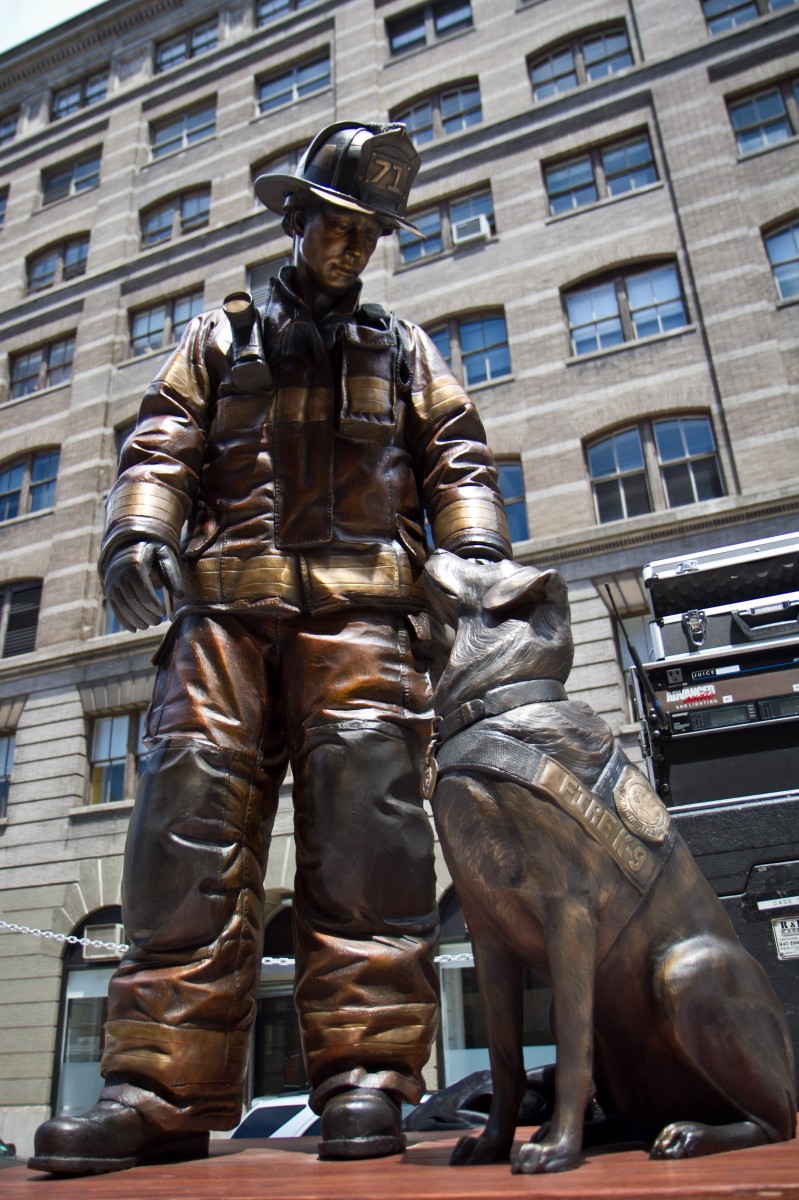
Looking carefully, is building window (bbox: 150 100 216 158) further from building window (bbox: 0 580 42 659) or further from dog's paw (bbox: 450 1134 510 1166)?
dog's paw (bbox: 450 1134 510 1166)

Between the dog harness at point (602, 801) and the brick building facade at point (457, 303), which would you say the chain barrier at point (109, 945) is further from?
the dog harness at point (602, 801)

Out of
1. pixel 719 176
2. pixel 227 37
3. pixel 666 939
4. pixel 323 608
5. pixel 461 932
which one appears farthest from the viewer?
pixel 227 37

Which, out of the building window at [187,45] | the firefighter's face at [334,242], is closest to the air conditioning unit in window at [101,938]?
the firefighter's face at [334,242]

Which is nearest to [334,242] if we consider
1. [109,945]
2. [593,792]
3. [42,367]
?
[593,792]

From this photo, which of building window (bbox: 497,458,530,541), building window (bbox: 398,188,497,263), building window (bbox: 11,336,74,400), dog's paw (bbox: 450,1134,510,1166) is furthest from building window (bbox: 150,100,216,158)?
dog's paw (bbox: 450,1134,510,1166)

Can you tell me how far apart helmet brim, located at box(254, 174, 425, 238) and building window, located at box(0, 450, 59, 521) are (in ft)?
54.9

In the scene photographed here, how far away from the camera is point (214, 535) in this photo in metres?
2.91

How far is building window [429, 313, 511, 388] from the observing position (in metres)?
15.9

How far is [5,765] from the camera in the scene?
16.5 m

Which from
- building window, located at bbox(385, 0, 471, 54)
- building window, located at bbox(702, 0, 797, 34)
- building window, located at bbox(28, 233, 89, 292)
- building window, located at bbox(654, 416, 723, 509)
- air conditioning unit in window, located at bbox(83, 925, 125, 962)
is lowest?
air conditioning unit in window, located at bbox(83, 925, 125, 962)

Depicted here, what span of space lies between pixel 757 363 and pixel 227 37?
51.2 feet

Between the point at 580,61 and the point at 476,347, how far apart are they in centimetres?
611

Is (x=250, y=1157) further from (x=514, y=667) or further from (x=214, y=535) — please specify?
(x=214, y=535)

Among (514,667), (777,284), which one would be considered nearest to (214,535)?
(514,667)
